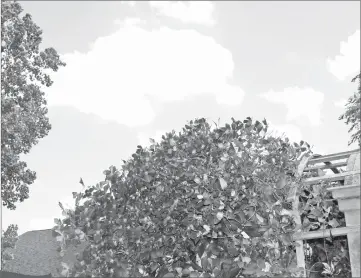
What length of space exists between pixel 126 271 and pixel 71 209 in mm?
887

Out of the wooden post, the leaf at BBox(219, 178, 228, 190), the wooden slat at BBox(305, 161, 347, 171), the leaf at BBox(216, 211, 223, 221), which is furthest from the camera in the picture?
the wooden slat at BBox(305, 161, 347, 171)

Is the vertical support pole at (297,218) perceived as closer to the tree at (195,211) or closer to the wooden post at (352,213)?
the tree at (195,211)

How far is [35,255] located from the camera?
28.8m

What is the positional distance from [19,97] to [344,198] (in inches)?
681

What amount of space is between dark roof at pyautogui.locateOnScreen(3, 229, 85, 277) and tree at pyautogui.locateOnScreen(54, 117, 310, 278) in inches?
886

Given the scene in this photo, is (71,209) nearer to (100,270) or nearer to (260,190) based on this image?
(100,270)

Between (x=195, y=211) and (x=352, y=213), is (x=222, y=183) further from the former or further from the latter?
(x=352, y=213)

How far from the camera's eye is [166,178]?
5555 mm

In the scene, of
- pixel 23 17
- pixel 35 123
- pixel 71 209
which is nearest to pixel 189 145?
pixel 71 209

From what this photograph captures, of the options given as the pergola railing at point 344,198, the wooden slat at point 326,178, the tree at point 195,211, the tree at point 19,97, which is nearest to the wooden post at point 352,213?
the pergola railing at point 344,198

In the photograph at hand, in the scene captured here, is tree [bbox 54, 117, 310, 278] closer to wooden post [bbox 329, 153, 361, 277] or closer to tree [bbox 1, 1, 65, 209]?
wooden post [bbox 329, 153, 361, 277]

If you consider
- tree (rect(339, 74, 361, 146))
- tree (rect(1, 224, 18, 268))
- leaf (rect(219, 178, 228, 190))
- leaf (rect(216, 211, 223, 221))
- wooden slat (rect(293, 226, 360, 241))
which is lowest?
wooden slat (rect(293, 226, 360, 241))

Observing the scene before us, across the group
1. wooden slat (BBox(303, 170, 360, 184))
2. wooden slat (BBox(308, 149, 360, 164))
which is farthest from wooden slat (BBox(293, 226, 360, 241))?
wooden slat (BBox(308, 149, 360, 164))

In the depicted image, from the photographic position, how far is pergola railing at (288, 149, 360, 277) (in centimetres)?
469
